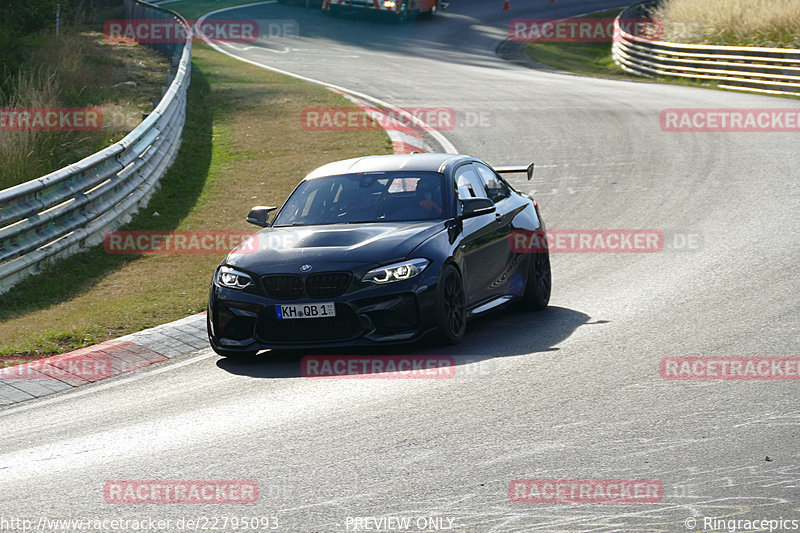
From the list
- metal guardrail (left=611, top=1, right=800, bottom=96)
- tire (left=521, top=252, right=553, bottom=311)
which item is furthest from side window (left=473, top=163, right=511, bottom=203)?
metal guardrail (left=611, top=1, right=800, bottom=96)

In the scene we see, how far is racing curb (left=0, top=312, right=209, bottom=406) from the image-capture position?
8383 millimetres

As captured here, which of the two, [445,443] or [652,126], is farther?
[652,126]

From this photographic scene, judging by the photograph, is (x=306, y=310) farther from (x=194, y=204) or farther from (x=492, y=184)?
(x=194, y=204)

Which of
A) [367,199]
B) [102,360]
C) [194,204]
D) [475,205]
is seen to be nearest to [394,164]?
[367,199]

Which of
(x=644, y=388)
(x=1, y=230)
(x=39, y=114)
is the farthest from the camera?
(x=39, y=114)

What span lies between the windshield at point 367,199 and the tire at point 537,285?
4.44 feet

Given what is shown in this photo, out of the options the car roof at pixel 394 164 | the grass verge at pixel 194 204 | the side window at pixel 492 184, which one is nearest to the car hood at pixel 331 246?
the car roof at pixel 394 164

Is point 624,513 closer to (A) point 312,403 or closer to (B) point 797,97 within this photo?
(A) point 312,403

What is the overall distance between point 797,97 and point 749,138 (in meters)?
7.46

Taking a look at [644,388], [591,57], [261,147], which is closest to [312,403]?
[644,388]

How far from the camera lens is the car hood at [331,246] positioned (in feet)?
Result: 28.0

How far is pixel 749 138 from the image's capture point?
20.2 metres

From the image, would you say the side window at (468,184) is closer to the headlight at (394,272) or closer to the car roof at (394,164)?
the car roof at (394,164)

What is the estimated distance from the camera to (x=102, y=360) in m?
9.08
